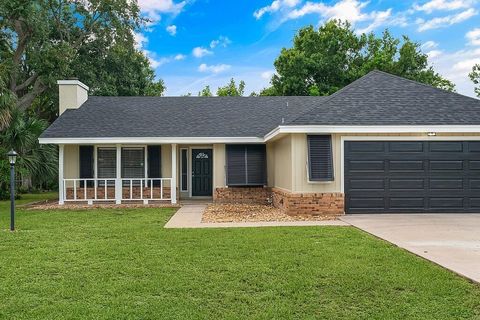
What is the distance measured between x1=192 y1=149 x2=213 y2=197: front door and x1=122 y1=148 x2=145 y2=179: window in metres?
2.07

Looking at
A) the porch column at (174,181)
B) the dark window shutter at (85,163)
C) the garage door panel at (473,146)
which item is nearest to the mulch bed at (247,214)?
the porch column at (174,181)

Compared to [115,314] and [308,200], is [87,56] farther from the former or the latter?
[115,314]

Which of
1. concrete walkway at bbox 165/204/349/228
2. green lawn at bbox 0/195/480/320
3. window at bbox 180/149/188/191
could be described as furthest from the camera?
window at bbox 180/149/188/191

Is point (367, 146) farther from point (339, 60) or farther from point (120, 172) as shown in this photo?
point (339, 60)

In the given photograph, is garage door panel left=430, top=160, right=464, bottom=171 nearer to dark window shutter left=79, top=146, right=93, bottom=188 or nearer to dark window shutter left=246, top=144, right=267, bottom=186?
dark window shutter left=246, top=144, right=267, bottom=186

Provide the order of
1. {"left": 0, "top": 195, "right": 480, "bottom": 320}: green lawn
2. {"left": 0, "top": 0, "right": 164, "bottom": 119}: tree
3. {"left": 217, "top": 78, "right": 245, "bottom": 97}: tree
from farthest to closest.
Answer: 1. {"left": 217, "top": 78, "right": 245, "bottom": 97}: tree
2. {"left": 0, "top": 0, "right": 164, "bottom": 119}: tree
3. {"left": 0, "top": 195, "right": 480, "bottom": 320}: green lawn

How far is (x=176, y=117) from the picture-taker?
54.4 ft

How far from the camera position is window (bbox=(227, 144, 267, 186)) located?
14.9m

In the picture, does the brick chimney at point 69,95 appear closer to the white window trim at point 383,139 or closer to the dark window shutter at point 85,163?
the dark window shutter at point 85,163

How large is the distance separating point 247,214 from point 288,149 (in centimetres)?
226

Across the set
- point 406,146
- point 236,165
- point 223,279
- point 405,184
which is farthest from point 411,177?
point 223,279

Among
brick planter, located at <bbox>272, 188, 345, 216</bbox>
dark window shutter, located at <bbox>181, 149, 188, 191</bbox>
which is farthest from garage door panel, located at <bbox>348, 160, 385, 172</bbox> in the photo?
dark window shutter, located at <bbox>181, 149, 188, 191</bbox>

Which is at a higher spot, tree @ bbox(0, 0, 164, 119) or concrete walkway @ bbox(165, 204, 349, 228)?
tree @ bbox(0, 0, 164, 119)

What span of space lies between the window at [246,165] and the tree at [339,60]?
49.4 ft
